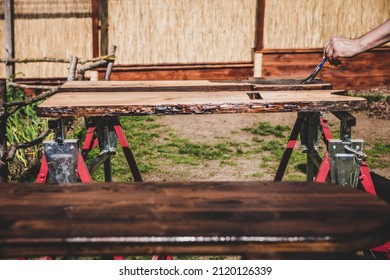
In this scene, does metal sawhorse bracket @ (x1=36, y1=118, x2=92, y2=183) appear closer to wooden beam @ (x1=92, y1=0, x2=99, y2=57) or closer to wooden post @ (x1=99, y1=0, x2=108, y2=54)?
wooden beam @ (x1=92, y1=0, x2=99, y2=57)

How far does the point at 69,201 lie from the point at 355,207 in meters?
0.92

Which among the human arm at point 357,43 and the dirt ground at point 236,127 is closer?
the human arm at point 357,43

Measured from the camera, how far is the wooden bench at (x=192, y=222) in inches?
50.1

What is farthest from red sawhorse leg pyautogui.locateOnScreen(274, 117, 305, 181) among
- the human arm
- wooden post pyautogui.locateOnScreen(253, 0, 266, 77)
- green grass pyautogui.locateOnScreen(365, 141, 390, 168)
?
wooden post pyautogui.locateOnScreen(253, 0, 266, 77)

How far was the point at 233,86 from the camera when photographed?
2.79 m

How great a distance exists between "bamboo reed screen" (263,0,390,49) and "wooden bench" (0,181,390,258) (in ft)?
26.7

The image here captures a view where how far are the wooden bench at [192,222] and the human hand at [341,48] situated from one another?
1095 millimetres

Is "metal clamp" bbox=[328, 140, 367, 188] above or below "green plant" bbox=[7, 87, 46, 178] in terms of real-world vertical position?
above

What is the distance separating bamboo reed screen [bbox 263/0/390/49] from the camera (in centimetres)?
927

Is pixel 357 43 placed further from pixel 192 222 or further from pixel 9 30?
pixel 9 30

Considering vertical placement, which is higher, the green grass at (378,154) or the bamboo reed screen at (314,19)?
the bamboo reed screen at (314,19)

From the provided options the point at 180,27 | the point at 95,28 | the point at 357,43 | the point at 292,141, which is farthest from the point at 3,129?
the point at 180,27

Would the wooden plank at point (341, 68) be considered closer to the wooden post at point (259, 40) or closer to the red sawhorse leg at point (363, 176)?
the wooden post at point (259, 40)

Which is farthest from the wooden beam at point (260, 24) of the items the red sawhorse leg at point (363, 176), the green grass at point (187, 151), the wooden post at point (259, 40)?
the red sawhorse leg at point (363, 176)
